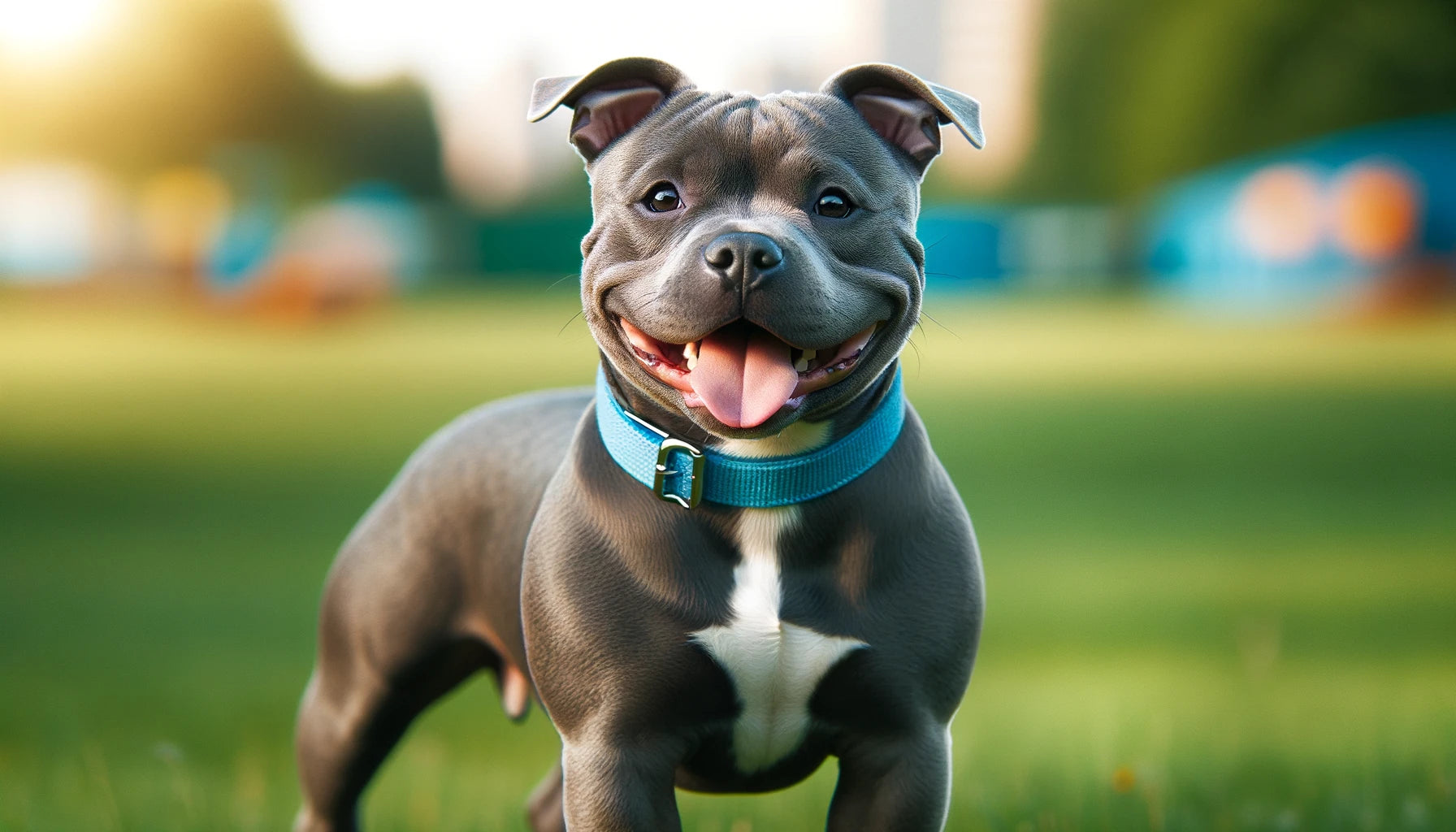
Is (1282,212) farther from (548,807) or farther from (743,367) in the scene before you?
(743,367)

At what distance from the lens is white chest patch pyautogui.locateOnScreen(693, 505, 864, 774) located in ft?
8.39

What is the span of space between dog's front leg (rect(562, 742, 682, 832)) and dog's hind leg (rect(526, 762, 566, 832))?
1119 millimetres

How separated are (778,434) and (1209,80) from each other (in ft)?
110

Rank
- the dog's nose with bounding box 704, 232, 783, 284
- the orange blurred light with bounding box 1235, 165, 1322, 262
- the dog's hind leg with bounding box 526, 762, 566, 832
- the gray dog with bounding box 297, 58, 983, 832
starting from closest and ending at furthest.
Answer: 1. the dog's nose with bounding box 704, 232, 783, 284
2. the gray dog with bounding box 297, 58, 983, 832
3. the dog's hind leg with bounding box 526, 762, 566, 832
4. the orange blurred light with bounding box 1235, 165, 1322, 262

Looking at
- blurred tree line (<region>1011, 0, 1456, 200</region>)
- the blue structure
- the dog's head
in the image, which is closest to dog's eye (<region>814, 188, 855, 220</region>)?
the dog's head

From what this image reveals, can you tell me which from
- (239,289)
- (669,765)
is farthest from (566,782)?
(239,289)

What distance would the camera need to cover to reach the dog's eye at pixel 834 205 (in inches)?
105

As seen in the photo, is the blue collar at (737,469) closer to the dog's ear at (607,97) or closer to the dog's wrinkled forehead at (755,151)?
the dog's wrinkled forehead at (755,151)

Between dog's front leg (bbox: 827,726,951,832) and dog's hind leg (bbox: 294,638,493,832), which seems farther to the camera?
dog's hind leg (bbox: 294,638,493,832)

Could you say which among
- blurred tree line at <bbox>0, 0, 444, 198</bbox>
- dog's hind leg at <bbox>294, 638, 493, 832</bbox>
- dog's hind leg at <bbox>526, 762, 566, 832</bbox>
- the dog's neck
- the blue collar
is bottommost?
blurred tree line at <bbox>0, 0, 444, 198</bbox>

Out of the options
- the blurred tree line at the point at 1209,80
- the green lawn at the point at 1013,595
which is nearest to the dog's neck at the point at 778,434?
the green lawn at the point at 1013,595

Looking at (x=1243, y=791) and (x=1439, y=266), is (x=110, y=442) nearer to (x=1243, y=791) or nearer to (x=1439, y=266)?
(x=1243, y=791)

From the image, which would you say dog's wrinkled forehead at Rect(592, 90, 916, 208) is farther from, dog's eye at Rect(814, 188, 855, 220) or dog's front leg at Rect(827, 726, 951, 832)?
dog's front leg at Rect(827, 726, 951, 832)

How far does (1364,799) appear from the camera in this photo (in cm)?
422
